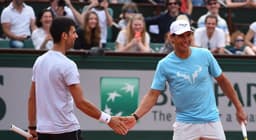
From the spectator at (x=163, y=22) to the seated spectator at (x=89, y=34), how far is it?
5.62ft

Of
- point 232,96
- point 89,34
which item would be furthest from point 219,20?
point 232,96

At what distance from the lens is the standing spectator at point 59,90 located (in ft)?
21.5

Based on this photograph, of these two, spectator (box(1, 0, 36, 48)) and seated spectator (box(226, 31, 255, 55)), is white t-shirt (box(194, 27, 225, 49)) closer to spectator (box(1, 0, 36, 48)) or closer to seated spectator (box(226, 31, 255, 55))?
seated spectator (box(226, 31, 255, 55))

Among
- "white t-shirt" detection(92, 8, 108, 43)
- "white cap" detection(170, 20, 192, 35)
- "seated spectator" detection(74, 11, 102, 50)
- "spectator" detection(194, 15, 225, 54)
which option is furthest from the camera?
"white t-shirt" detection(92, 8, 108, 43)

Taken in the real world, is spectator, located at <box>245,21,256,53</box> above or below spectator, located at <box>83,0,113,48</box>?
below

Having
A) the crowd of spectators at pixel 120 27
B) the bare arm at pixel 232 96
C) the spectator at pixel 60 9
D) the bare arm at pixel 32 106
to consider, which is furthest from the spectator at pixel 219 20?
the bare arm at pixel 32 106

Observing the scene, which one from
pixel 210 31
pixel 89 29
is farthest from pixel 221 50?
pixel 89 29

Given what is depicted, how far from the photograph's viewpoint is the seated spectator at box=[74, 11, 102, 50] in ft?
39.3

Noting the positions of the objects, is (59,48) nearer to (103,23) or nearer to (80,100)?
(80,100)

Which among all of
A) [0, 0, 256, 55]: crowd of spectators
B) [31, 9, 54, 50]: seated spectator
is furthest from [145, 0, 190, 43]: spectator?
[31, 9, 54, 50]: seated spectator

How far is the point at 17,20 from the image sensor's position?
1310 cm

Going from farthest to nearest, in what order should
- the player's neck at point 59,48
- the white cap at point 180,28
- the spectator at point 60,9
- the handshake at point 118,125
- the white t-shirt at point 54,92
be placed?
the spectator at point 60,9, the white cap at point 180,28, the handshake at point 118,125, the player's neck at point 59,48, the white t-shirt at point 54,92

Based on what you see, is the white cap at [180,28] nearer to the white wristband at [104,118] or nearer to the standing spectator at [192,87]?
the standing spectator at [192,87]

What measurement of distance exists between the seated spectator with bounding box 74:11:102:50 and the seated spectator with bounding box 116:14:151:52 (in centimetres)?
39
